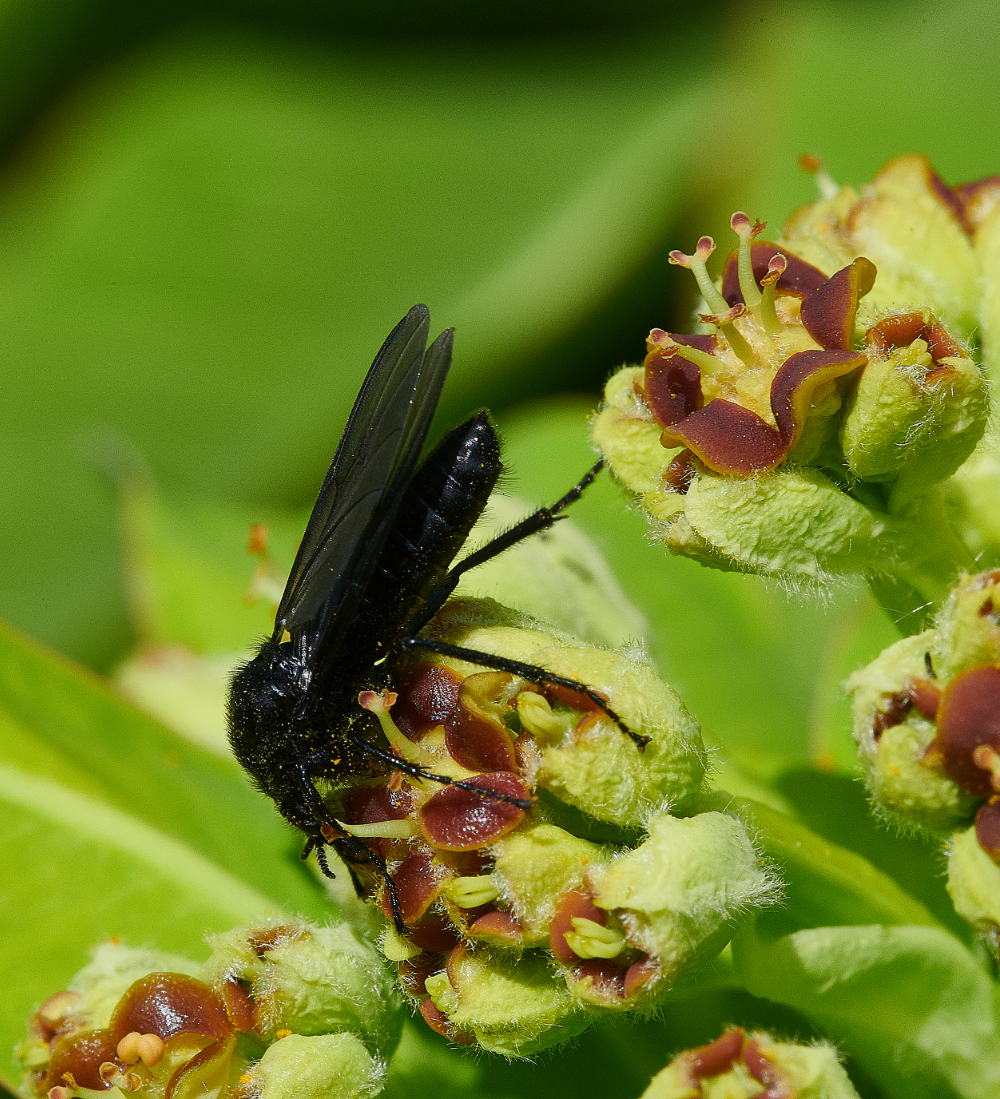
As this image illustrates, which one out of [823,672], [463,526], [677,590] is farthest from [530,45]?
[463,526]

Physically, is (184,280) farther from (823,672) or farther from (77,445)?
(823,672)

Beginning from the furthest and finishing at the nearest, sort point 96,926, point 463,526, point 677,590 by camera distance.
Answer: point 677,590 < point 96,926 < point 463,526

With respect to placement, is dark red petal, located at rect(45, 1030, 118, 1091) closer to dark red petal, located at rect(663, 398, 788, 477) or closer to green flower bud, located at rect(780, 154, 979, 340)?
dark red petal, located at rect(663, 398, 788, 477)

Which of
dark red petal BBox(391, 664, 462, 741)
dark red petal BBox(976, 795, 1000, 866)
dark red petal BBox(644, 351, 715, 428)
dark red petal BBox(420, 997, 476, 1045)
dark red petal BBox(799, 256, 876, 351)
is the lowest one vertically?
dark red petal BBox(976, 795, 1000, 866)

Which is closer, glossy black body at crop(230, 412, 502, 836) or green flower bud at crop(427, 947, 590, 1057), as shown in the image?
green flower bud at crop(427, 947, 590, 1057)

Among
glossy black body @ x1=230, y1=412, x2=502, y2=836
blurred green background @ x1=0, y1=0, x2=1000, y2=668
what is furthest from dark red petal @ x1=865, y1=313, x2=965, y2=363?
blurred green background @ x1=0, y1=0, x2=1000, y2=668
